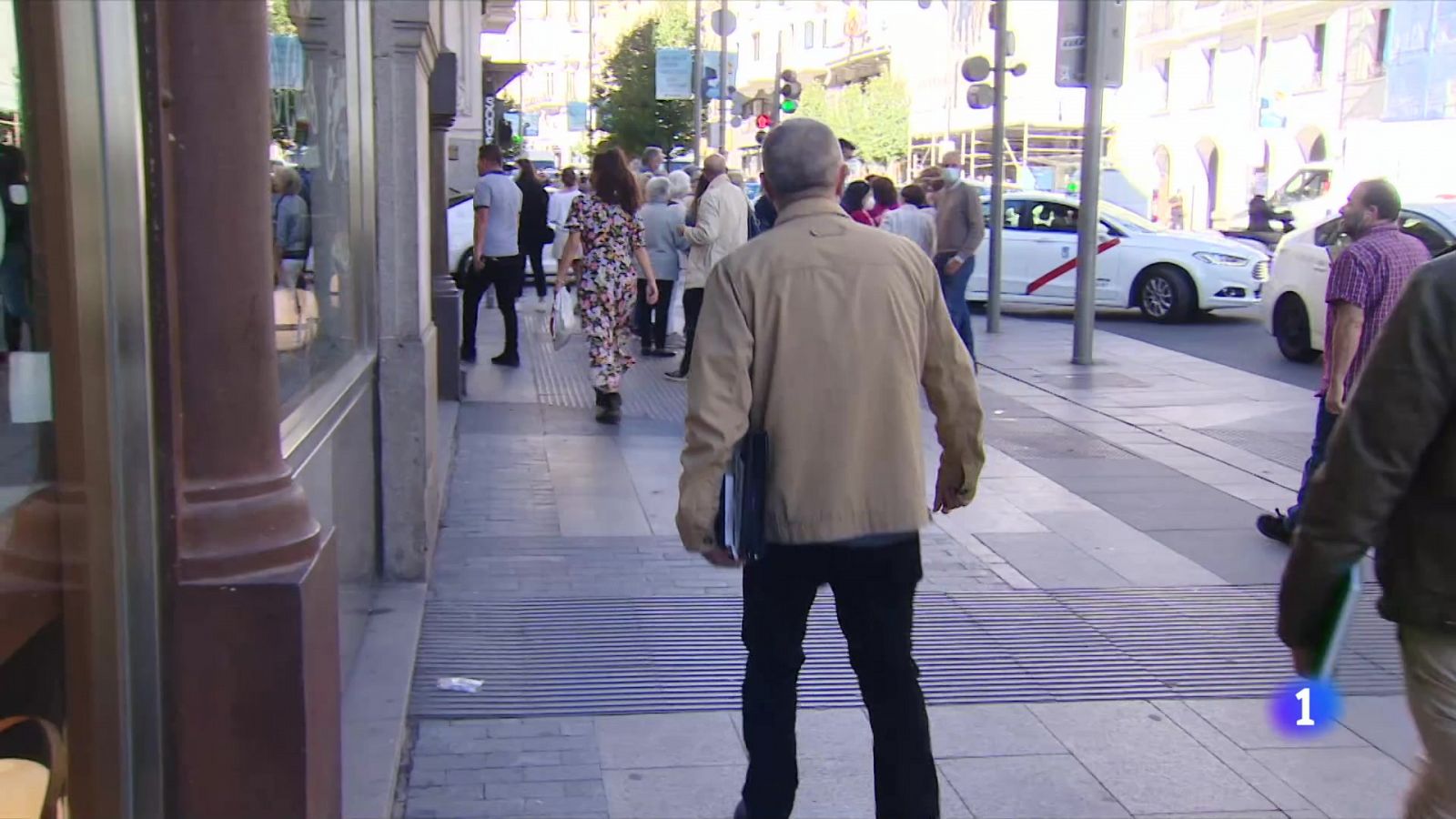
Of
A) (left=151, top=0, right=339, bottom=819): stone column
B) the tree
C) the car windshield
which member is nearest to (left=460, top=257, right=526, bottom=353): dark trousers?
the car windshield

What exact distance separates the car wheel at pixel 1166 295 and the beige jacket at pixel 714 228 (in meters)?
8.14

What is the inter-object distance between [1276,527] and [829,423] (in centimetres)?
449

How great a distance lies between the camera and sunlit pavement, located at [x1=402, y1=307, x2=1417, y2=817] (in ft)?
14.4

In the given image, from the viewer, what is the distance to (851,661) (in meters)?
3.73

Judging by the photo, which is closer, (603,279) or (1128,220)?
(603,279)

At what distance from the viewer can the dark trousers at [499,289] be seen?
12875 millimetres

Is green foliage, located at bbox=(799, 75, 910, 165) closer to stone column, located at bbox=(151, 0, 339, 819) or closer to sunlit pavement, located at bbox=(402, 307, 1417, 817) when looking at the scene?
sunlit pavement, located at bbox=(402, 307, 1417, 817)

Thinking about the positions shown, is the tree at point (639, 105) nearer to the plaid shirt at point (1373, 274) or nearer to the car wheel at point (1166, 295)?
the car wheel at point (1166, 295)

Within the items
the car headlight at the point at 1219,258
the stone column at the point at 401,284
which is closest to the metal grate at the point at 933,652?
the stone column at the point at 401,284

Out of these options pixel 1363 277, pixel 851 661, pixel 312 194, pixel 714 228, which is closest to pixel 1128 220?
pixel 714 228

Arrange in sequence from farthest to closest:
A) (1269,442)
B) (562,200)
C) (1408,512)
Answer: (562,200)
(1269,442)
(1408,512)

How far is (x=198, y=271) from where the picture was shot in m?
2.82

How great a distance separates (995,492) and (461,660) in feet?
12.6

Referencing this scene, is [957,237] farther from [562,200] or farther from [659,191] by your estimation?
[562,200]
